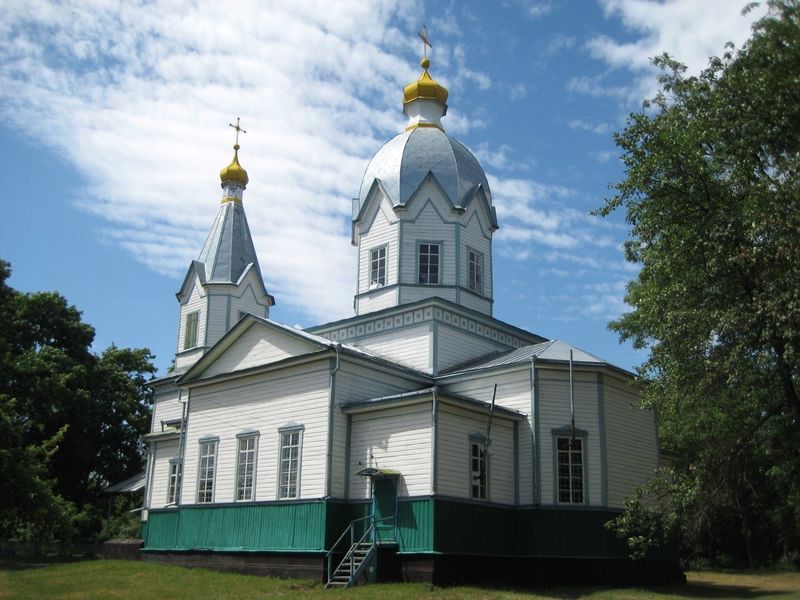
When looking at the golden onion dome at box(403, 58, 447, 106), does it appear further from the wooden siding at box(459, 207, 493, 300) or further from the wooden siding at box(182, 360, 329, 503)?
the wooden siding at box(182, 360, 329, 503)

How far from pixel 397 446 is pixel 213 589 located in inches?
199

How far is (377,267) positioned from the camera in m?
25.9

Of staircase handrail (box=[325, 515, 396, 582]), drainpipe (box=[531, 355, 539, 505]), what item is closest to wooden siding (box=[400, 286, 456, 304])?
drainpipe (box=[531, 355, 539, 505])

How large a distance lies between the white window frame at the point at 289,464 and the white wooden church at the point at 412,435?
0.05 m

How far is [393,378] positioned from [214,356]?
5369mm

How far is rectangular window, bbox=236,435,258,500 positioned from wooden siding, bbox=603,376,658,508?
8.96m

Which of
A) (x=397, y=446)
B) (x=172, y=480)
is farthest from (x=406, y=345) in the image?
(x=172, y=480)

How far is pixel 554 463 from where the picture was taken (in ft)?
68.0

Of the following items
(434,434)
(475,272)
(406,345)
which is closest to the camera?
(434,434)

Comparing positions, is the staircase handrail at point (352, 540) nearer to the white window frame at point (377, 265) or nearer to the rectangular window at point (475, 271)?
the white window frame at point (377, 265)

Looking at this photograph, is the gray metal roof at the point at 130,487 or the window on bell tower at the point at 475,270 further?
the gray metal roof at the point at 130,487

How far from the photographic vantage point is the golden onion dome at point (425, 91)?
28.1 metres

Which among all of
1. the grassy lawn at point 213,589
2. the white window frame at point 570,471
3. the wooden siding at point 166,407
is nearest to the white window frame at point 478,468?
the white window frame at point 570,471

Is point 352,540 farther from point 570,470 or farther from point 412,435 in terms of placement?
point 570,470
